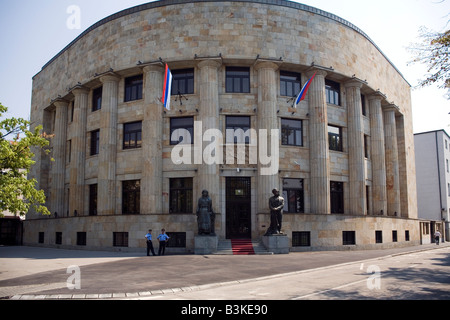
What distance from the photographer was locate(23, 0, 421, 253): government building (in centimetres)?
2942

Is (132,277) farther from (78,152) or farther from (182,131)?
(78,152)

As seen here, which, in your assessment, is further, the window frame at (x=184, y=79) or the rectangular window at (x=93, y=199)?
the rectangular window at (x=93, y=199)

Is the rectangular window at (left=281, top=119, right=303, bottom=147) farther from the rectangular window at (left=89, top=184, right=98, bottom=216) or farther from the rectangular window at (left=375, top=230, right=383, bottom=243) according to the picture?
the rectangular window at (left=89, top=184, right=98, bottom=216)

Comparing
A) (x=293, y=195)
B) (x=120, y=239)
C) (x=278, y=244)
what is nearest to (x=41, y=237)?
(x=120, y=239)

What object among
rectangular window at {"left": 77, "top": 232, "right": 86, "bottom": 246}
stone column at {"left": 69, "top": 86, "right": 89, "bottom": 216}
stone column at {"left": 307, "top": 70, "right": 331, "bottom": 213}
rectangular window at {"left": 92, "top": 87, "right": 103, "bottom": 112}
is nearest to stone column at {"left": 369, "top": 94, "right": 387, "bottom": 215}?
stone column at {"left": 307, "top": 70, "right": 331, "bottom": 213}

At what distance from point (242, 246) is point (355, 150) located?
542 inches

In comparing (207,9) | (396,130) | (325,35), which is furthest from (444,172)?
(207,9)

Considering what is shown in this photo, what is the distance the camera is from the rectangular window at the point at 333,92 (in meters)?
34.3

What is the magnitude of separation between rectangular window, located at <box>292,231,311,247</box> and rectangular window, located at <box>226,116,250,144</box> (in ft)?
25.5

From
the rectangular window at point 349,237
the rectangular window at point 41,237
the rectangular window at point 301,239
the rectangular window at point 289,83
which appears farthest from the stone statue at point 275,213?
the rectangular window at point 41,237

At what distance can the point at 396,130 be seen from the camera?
45.4 meters

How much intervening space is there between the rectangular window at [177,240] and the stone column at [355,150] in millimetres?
14467

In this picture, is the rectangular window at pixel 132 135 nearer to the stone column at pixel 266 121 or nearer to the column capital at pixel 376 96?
the stone column at pixel 266 121
